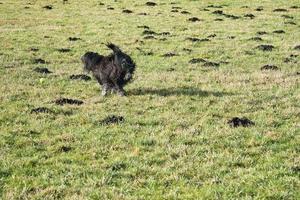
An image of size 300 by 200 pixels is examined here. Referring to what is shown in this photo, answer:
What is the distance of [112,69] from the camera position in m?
20.6

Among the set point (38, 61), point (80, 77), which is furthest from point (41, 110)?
point (38, 61)

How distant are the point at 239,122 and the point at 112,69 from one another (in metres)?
5.70

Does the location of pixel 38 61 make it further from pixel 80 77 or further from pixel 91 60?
pixel 91 60

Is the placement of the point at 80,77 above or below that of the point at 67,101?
below

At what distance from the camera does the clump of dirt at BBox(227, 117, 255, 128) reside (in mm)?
16734

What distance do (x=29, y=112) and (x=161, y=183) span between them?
295 inches

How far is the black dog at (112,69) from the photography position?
2025cm

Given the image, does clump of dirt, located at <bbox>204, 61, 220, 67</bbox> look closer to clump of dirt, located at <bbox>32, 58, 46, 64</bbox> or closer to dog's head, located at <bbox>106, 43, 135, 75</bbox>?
dog's head, located at <bbox>106, 43, 135, 75</bbox>

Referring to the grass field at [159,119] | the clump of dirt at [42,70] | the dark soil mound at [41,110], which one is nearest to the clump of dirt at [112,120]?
the grass field at [159,119]

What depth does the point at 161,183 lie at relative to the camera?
12.4m

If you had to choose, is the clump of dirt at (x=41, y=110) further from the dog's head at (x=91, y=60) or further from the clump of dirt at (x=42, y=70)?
the clump of dirt at (x=42, y=70)

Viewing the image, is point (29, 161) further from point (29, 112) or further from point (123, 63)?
point (123, 63)

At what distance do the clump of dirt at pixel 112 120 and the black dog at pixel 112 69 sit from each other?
3.11m

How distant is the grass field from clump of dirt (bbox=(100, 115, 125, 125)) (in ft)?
0.71
